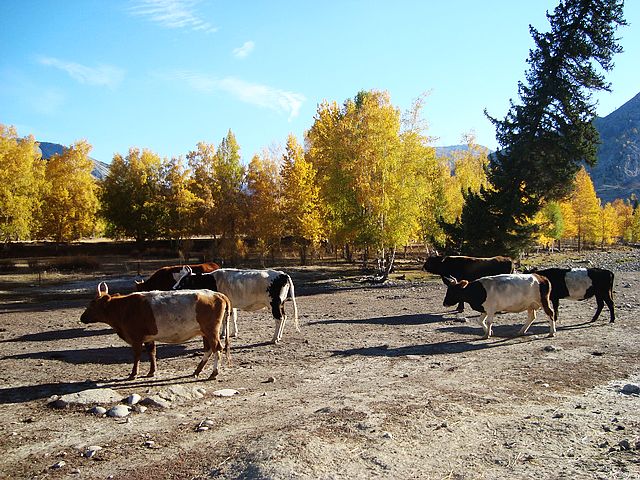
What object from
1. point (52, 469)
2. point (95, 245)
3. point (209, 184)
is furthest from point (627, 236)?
point (52, 469)

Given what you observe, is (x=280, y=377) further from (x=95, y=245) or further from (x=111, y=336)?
(x=95, y=245)

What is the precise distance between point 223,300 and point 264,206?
106 feet

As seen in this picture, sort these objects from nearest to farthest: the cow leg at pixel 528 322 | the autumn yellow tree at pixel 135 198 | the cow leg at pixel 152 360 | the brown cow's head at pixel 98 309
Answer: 1. the cow leg at pixel 152 360
2. the brown cow's head at pixel 98 309
3. the cow leg at pixel 528 322
4. the autumn yellow tree at pixel 135 198

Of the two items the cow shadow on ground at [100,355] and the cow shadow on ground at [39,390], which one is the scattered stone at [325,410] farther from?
the cow shadow on ground at [100,355]

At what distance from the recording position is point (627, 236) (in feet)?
331

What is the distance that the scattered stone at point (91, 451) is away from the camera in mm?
6500

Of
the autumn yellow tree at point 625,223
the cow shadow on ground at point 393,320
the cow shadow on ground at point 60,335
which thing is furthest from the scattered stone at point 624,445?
the autumn yellow tree at point 625,223

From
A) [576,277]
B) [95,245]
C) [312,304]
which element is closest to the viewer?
[576,277]

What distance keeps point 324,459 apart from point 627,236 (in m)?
114

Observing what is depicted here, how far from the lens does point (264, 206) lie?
42.9 metres

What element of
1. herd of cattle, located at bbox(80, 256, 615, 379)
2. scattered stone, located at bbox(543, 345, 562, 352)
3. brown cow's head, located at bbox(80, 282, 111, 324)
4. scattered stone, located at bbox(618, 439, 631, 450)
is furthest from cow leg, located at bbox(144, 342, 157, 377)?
scattered stone, located at bbox(543, 345, 562, 352)

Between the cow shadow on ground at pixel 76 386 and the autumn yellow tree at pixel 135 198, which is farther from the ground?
the autumn yellow tree at pixel 135 198

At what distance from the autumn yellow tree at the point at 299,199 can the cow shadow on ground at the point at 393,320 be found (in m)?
22.8

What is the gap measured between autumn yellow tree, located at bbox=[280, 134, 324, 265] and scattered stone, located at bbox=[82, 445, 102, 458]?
1335 inches
